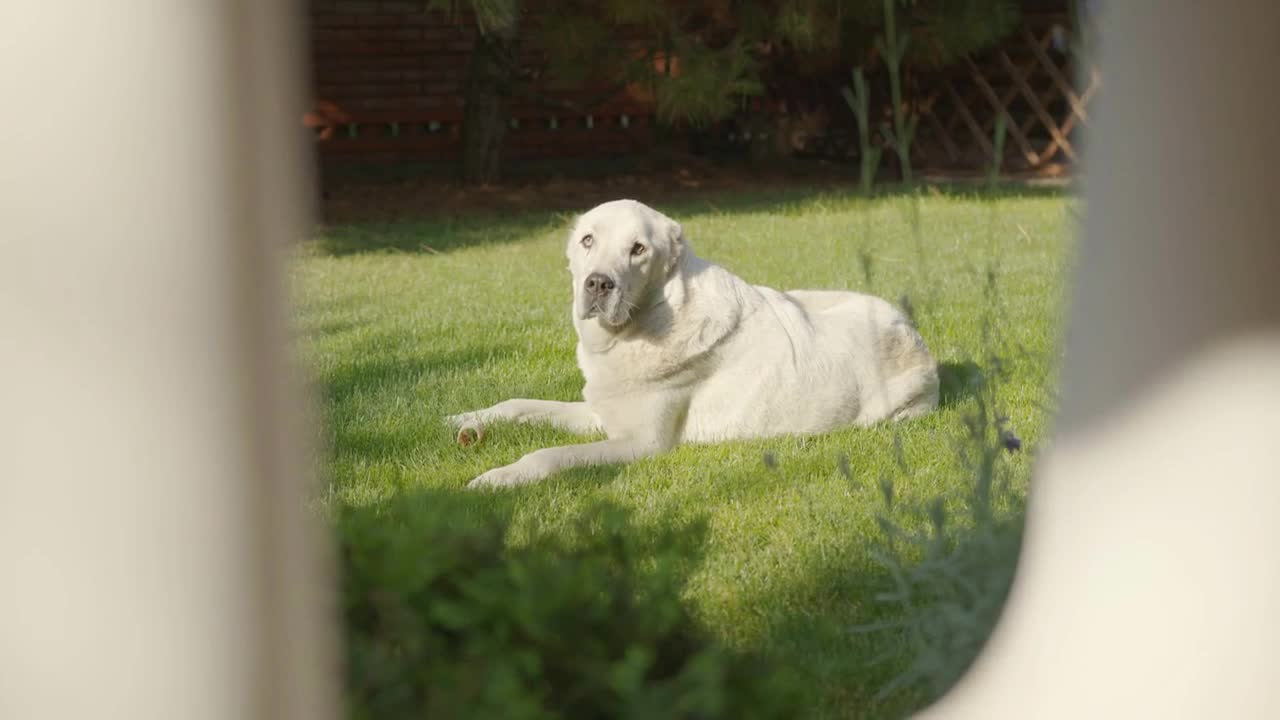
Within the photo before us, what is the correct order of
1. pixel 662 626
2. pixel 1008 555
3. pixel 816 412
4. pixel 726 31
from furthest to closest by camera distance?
pixel 726 31
pixel 816 412
pixel 1008 555
pixel 662 626

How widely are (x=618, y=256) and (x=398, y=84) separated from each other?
33.9ft

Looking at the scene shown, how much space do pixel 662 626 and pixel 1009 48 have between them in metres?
13.2

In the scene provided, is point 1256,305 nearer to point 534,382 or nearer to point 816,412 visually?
point 816,412

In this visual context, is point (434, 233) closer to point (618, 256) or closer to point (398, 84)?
point (398, 84)

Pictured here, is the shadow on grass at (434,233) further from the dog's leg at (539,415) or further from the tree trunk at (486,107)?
the dog's leg at (539,415)

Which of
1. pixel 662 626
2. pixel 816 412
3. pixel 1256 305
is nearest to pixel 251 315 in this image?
pixel 662 626

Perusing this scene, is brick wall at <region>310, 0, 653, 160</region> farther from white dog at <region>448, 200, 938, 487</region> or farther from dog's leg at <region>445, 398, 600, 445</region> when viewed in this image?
white dog at <region>448, 200, 938, 487</region>

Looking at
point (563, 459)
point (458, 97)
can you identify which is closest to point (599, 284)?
point (563, 459)

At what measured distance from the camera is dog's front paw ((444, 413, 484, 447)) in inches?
180

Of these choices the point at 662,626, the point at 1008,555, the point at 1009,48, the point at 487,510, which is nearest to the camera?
the point at 662,626

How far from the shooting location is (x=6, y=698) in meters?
1.06

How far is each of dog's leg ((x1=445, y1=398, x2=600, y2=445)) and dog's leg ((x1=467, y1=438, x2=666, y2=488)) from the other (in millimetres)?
271

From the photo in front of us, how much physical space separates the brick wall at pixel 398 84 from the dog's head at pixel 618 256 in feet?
31.1

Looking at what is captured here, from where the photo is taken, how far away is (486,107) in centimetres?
1249
